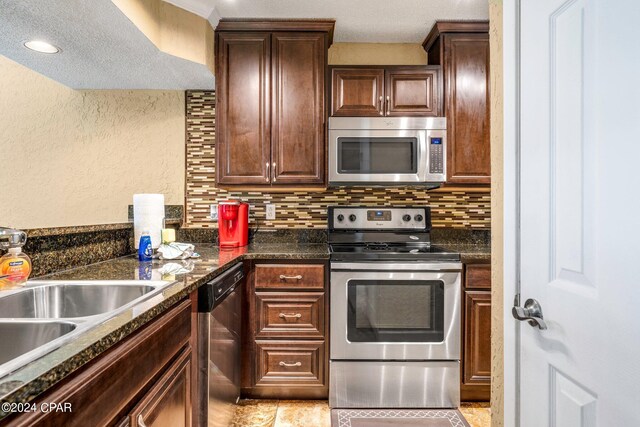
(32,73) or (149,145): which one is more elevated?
(32,73)

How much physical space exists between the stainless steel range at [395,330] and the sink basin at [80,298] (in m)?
1.11

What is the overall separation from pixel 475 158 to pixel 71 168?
9.28 feet

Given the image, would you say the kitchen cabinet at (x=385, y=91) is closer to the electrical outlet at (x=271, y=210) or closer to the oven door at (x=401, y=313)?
the electrical outlet at (x=271, y=210)

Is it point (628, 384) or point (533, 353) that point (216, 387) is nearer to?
point (533, 353)

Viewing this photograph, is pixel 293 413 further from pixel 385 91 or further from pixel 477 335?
pixel 385 91

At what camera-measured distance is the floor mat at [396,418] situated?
1.92 m

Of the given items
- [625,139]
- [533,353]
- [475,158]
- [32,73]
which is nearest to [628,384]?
[533,353]

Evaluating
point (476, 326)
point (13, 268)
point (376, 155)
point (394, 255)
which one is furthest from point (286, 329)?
point (13, 268)

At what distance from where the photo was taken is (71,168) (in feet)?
8.42

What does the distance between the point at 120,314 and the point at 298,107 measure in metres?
1.73

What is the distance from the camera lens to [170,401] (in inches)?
44.0

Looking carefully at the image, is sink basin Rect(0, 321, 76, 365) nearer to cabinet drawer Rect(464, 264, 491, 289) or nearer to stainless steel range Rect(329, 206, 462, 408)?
stainless steel range Rect(329, 206, 462, 408)

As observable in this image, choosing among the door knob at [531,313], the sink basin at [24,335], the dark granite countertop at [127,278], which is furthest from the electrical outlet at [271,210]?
the door knob at [531,313]

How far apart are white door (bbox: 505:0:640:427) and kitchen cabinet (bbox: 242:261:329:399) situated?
127cm
